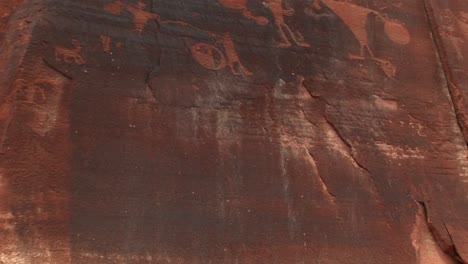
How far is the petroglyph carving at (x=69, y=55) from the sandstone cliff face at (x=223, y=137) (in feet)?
0.05

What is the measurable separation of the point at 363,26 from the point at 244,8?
110 cm

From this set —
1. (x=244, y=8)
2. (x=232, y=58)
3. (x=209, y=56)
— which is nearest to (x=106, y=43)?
(x=209, y=56)

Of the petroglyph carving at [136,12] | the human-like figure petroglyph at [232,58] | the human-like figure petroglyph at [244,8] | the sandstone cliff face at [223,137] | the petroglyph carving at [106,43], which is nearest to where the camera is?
the sandstone cliff face at [223,137]

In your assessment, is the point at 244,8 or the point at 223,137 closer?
the point at 223,137

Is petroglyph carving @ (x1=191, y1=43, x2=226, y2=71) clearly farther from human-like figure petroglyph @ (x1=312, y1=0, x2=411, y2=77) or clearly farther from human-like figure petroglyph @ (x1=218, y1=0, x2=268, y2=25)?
human-like figure petroglyph @ (x1=312, y1=0, x2=411, y2=77)

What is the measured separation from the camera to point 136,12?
4105 millimetres

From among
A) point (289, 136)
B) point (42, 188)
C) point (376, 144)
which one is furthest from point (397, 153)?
point (42, 188)

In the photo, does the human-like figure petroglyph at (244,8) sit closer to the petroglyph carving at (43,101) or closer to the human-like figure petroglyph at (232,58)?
the human-like figure petroglyph at (232,58)

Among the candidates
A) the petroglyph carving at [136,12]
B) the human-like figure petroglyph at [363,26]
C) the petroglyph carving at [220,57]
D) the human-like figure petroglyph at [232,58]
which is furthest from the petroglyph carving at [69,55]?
the human-like figure petroglyph at [363,26]

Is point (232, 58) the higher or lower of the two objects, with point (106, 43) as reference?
lower

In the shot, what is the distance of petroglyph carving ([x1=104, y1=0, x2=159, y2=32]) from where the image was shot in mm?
4039

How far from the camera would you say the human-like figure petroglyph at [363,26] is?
4.82 meters

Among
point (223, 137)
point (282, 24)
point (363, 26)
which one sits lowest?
point (223, 137)

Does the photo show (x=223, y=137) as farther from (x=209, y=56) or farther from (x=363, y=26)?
(x=363, y=26)
